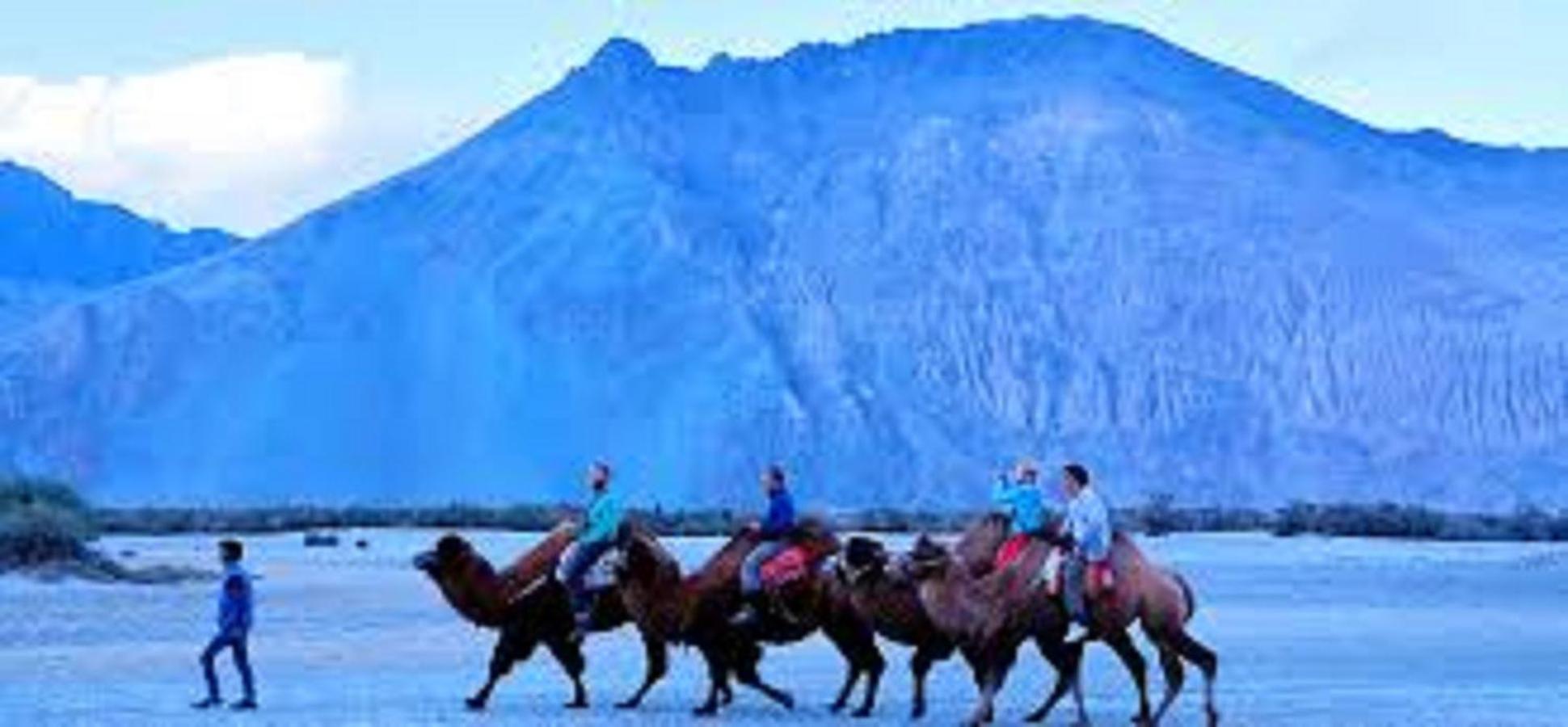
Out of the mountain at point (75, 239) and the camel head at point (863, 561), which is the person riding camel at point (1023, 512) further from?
the mountain at point (75, 239)

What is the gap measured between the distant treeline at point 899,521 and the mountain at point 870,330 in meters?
14.0

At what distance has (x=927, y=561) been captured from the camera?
21.7 meters

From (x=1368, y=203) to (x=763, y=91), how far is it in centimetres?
2866

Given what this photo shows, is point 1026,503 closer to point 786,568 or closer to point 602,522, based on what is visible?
point 786,568

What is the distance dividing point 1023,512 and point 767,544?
2.10m

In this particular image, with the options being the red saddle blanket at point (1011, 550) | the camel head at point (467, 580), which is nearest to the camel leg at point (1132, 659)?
the red saddle blanket at point (1011, 550)

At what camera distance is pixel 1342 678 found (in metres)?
28.0

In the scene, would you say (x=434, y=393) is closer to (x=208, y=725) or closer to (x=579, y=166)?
(x=579, y=166)

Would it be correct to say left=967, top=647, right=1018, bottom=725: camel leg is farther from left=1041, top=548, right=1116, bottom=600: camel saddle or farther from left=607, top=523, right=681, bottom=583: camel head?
left=607, top=523, right=681, bottom=583: camel head

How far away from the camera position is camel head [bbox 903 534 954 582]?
71.1ft

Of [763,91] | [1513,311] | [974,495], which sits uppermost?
[763,91]

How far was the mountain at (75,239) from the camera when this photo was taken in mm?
159250

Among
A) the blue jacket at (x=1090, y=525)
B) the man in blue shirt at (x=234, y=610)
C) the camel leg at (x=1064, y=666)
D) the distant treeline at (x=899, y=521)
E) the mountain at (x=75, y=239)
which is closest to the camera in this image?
the blue jacket at (x=1090, y=525)

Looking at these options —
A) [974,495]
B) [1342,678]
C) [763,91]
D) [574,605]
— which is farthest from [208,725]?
[763,91]
